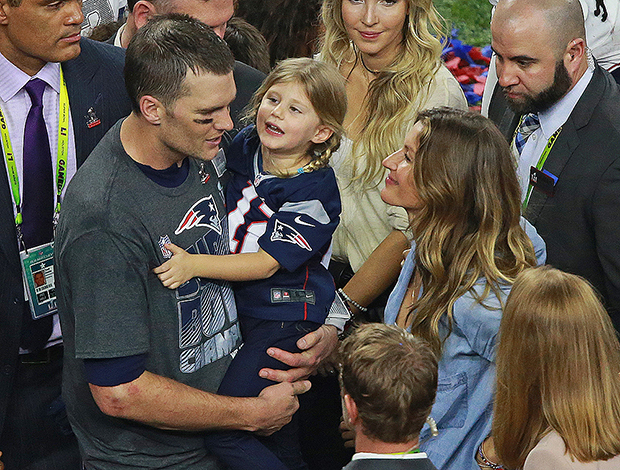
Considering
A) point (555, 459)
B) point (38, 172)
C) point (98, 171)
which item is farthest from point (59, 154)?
point (555, 459)

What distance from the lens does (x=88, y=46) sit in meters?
3.00

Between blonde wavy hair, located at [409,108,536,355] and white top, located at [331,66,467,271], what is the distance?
78cm

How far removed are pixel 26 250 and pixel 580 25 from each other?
2.32 meters

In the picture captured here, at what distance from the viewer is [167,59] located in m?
2.29

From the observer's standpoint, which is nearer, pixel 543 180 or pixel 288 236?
pixel 288 236

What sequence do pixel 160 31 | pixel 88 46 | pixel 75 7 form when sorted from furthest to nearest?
pixel 88 46, pixel 75 7, pixel 160 31

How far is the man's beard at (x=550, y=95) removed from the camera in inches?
124

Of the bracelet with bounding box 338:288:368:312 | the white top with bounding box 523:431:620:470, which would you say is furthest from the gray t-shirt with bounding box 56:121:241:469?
the white top with bounding box 523:431:620:470

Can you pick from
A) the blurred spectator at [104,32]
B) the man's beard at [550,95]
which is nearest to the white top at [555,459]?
the man's beard at [550,95]

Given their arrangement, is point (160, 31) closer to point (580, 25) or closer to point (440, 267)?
point (440, 267)

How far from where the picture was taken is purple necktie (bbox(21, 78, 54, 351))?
271cm

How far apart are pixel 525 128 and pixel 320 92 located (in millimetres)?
1060

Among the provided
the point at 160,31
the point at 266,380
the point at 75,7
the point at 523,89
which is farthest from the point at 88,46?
the point at 523,89

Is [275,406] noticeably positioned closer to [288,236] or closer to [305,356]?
[305,356]
